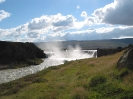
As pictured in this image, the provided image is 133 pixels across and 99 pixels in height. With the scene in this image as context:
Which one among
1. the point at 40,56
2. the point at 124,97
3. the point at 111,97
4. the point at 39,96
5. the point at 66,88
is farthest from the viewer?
the point at 40,56

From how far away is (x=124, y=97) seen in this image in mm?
16000

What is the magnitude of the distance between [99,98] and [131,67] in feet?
26.1

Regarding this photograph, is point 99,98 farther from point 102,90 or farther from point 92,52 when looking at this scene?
point 92,52

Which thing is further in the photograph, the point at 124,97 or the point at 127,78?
the point at 127,78

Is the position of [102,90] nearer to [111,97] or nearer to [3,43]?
[111,97]

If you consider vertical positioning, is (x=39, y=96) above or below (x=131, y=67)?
below

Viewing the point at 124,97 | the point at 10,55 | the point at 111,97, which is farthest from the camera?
the point at 10,55

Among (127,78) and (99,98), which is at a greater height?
(127,78)

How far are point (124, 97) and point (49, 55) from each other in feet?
413

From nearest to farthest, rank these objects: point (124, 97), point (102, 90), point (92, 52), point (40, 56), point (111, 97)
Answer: point (124, 97)
point (111, 97)
point (102, 90)
point (92, 52)
point (40, 56)

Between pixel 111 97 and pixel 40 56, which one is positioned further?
pixel 40 56

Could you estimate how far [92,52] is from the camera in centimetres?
11575

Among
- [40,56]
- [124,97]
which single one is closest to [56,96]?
[124,97]

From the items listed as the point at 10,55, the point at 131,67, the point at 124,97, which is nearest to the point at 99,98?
the point at 124,97
